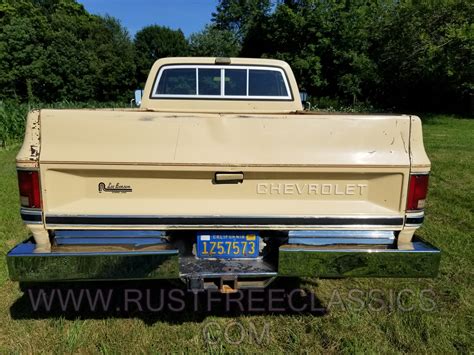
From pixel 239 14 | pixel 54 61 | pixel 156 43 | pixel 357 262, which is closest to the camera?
pixel 357 262

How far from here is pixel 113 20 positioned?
65.6 meters

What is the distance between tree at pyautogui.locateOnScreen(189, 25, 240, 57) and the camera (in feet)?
156

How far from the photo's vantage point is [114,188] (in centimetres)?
251

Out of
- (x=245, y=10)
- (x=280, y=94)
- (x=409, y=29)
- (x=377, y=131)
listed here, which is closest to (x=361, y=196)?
(x=377, y=131)

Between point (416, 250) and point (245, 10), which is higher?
point (245, 10)

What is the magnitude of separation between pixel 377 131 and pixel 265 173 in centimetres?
75

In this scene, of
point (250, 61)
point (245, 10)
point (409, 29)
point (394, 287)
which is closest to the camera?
point (394, 287)

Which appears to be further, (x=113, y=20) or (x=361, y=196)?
(x=113, y=20)

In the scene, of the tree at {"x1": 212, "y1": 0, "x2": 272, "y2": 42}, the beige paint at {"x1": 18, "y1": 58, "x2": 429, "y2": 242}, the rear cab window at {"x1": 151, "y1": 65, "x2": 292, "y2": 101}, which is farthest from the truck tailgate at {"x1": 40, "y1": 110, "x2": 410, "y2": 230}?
the tree at {"x1": 212, "y1": 0, "x2": 272, "y2": 42}

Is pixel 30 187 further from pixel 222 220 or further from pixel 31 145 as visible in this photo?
pixel 222 220

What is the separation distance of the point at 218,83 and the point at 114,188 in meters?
2.64

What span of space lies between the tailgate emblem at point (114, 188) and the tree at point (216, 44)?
152ft

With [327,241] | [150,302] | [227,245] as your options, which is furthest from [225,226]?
[150,302]

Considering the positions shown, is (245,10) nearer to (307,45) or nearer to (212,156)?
(307,45)
